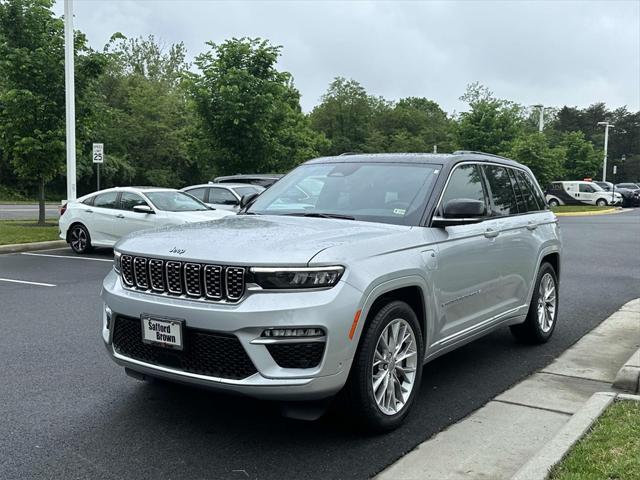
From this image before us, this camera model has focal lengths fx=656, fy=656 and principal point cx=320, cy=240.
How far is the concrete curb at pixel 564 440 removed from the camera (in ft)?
11.2

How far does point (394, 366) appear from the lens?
13.8 ft

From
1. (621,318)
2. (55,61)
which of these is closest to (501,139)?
(55,61)

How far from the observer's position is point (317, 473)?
11.9 feet

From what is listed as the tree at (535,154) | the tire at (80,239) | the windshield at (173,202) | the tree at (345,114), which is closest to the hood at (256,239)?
the windshield at (173,202)

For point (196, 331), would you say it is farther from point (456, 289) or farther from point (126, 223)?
point (126, 223)

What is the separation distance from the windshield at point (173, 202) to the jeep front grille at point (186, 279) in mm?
9481

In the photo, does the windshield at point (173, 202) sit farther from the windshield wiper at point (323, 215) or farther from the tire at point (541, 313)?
the windshield wiper at point (323, 215)

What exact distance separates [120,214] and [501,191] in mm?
9523

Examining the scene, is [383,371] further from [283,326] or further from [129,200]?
[129,200]

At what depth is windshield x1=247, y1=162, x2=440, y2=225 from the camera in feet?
15.7

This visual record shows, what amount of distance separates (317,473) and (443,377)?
2135 mm

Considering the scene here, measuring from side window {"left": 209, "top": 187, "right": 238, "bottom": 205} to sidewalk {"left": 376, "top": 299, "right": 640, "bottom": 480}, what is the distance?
11.1m

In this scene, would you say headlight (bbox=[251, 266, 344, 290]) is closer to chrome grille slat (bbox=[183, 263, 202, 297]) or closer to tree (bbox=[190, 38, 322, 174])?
chrome grille slat (bbox=[183, 263, 202, 297])

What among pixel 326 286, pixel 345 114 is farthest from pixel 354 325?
pixel 345 114
